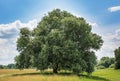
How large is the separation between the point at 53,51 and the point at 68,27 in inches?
217

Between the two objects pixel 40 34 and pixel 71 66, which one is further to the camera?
pixel 40 34

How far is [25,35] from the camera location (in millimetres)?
58031

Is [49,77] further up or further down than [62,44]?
further down

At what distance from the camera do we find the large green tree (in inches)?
1885

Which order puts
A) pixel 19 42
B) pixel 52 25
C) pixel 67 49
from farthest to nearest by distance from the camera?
pixel 19 42 → pixel 52 25 → pixel 67 49

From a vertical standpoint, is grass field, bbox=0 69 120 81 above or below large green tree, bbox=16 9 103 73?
below

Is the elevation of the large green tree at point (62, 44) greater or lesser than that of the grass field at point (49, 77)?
greater

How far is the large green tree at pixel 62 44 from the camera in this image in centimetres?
4788

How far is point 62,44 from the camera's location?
158ft

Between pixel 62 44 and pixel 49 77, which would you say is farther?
pixel 62 44

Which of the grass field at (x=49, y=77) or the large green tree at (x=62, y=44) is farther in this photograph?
the large green tree at (x=62, y=44)

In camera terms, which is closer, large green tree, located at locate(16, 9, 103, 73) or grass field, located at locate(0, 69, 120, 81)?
grass field, located at locate(0, 69, 120, 81)

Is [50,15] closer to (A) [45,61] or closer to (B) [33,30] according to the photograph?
(B) [33,30]

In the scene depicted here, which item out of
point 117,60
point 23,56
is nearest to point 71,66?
point 23,56
